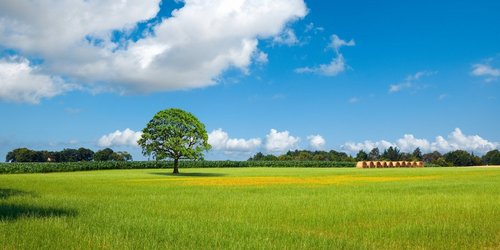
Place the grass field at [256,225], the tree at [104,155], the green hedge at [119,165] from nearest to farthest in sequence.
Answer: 1. the grass field at [256,225]
2. the green hedge at [119,165]
3. the tree at [104,155]

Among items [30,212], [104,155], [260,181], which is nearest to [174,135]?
[260,181]

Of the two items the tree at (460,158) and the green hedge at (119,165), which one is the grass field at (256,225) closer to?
the green hedge at (119,165)

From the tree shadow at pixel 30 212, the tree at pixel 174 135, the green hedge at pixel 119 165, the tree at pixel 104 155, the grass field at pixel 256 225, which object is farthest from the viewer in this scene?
the tree at pixel 104 155

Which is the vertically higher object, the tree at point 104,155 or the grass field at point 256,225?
the tree at point 104,155

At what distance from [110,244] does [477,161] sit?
207660 millimetres

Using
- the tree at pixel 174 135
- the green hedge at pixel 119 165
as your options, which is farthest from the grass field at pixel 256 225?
the green hedge at pixel 119 165

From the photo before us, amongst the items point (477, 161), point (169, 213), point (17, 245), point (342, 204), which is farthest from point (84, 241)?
point (477, 161)

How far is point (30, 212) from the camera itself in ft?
60.1

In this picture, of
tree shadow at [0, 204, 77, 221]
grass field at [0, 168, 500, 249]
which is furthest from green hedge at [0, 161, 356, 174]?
tree shadow at [0, 204, 77, 221]

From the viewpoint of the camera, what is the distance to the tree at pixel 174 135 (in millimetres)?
65000

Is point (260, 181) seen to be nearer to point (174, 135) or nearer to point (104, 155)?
point (174, 135)

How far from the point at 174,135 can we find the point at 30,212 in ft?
157

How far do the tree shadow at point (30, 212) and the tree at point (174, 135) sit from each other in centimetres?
4446

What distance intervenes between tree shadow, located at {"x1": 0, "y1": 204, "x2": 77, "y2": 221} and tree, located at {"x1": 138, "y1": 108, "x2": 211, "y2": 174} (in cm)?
4446
